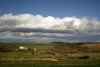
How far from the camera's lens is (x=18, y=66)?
34.9 meters

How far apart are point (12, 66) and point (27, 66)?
340 centimetres

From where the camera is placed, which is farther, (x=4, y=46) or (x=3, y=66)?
(x=4, y=46)

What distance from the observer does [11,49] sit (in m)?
80.8

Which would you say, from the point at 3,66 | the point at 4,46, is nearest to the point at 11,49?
the point at 4,46

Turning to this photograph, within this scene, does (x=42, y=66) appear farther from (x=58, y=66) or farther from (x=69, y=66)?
(x=69, y=66)

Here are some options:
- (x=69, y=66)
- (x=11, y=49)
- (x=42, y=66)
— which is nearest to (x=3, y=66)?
(x=42, y=66)

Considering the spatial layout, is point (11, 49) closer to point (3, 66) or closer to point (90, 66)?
point (3, 66)

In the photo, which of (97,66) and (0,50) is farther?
(0,50)

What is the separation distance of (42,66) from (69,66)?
20.3 feet

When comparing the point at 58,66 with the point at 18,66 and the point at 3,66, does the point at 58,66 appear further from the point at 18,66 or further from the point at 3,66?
the point at 3,66

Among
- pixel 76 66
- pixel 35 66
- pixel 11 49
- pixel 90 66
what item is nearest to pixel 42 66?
pixel 35 66

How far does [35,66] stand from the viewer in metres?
35.2

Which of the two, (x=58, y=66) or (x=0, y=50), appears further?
(x=0, y=50)

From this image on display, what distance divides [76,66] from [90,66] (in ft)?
10.4
